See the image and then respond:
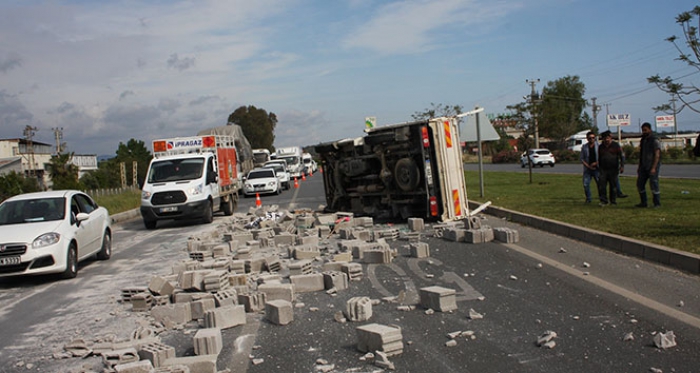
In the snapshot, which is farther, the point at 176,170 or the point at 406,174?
the point at 176,170

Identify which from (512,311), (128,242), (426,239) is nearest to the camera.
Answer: (512,311)

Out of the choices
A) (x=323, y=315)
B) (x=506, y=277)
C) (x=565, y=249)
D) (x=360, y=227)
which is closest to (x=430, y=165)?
(x=360, y=227)

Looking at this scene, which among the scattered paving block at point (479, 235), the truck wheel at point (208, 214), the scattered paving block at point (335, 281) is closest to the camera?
the scattered paving block at point (335, 281)

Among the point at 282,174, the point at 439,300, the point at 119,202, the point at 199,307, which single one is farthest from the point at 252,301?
the point at 282,174

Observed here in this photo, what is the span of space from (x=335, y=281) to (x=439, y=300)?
1908mm

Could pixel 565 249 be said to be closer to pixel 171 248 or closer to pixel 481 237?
pixel 481 237

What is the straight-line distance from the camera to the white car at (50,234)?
1027 cm

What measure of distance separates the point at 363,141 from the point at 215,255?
672cm

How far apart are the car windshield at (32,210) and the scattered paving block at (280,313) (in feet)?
20.6

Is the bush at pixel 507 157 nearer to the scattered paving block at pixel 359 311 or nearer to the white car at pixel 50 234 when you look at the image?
the white car at pixel 50 234

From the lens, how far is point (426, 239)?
41.8 feet

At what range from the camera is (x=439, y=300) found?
664 cm

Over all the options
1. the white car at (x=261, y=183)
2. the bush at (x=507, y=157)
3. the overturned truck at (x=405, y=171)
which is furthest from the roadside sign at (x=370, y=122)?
the bush at (x=507, y=157)

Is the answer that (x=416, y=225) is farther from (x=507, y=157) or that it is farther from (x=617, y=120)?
(x=507, y=157)
